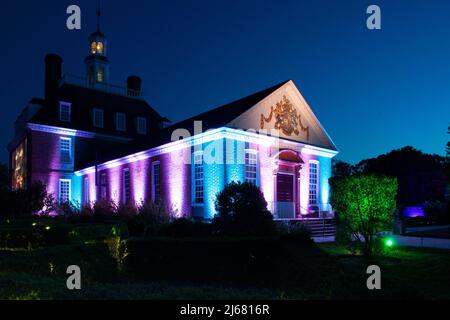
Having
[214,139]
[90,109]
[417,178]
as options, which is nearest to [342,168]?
[417,178]

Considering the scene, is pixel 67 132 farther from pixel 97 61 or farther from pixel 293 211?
pixel 293 211

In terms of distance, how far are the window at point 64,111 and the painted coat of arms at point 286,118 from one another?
1995 cm

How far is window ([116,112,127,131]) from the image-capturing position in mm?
39622

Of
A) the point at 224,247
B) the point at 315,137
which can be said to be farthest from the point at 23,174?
the point at 224,247

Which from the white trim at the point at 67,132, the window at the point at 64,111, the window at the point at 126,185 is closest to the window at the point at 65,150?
the white trim at the point at 67,132

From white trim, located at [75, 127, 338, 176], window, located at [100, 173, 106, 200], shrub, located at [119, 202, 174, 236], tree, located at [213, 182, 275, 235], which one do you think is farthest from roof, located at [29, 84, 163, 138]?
tree, located at [213, 182, 275, 235]

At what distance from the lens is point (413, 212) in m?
43.9

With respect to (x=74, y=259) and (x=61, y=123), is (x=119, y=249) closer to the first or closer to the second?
(x=74, y=259)

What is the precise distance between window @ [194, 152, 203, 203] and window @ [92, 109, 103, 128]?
707 inches

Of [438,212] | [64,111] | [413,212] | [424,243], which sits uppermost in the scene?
[64,111]

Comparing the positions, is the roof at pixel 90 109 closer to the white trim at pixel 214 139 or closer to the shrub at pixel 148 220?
the white trim at pixel 214 139

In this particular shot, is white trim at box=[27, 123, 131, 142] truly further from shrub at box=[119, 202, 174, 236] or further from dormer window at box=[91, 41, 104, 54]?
shrub at box=[119, 202, 174, 236]

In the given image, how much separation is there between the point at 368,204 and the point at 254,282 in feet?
21.1

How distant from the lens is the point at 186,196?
78.3 ft
